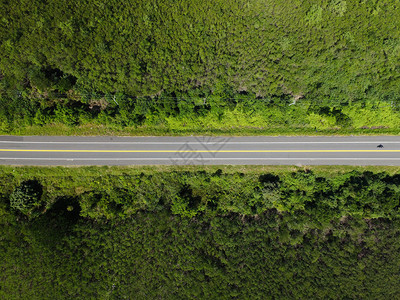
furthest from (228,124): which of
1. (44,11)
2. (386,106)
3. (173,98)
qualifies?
(44,11)

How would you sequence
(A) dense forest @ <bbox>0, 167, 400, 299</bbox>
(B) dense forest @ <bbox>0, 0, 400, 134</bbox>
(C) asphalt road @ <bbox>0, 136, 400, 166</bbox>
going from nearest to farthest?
(B) dense forest @ <bbox>0, 0, 400, 134</bbox>, (A) dense forest @ <bbox>0, 167, 400, 299</bbox>, (C) asphalt road @ <bbox>0, 136, 400, 166</bbox>

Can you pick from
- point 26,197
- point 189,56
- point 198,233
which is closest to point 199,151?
point 198,233

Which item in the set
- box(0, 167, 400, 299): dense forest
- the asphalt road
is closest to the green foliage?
box(0, 167, 400, 299): dense forest

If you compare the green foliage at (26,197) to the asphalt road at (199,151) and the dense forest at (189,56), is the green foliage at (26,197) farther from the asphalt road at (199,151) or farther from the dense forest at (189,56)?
the dense forest at (189,56)

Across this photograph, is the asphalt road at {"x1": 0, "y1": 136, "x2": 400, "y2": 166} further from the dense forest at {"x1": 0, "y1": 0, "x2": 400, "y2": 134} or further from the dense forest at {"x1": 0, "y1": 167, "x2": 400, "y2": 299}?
the dense forest at {"x1": 0, "y1": 0, "x2": 400, "y2": 134}

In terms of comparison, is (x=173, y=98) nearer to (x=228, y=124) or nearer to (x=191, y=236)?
(x=228, y=124)

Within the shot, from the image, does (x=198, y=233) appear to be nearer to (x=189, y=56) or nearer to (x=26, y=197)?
(x=26, y=197)

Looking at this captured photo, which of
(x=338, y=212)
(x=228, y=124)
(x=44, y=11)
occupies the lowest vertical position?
(x=338, y=212)
